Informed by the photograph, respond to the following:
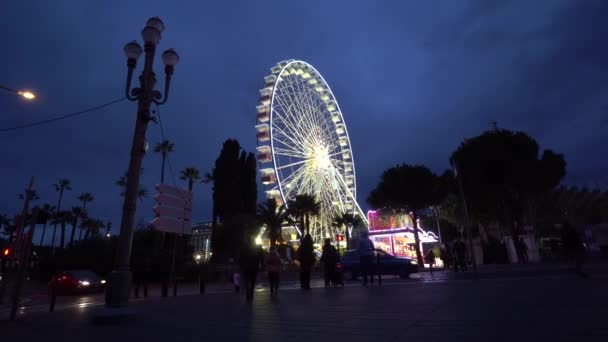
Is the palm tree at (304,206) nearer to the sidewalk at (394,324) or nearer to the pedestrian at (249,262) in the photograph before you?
the pedestrian at (249,262)

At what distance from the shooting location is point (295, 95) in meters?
38.3

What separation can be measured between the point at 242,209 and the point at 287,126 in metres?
16.6

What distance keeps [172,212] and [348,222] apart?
4517cm

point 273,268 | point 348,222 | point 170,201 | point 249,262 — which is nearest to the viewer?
point 170,201

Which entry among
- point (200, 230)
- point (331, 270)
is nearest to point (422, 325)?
point (331, 270)

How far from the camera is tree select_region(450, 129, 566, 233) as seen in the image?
3441 centimetres

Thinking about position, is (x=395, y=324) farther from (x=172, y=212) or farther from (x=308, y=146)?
(x=308, y=146)

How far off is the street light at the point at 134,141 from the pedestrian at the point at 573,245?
39.8ft

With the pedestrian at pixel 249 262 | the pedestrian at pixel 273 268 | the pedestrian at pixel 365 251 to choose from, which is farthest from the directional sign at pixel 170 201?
the pedestrian at pixel 365 251

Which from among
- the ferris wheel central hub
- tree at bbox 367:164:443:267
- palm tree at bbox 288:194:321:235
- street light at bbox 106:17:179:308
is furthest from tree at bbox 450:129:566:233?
street light at bbox 106:17:179:308

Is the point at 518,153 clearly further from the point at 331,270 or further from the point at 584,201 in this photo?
the point at 584,201

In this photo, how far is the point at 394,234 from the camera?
48312 millimetres

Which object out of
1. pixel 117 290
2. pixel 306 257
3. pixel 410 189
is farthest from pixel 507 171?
pixel 117 290

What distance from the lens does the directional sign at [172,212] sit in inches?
366
